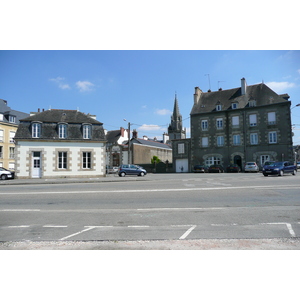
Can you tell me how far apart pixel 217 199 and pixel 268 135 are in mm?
32176

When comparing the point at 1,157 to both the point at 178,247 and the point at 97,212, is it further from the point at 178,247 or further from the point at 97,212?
the point at 178,247

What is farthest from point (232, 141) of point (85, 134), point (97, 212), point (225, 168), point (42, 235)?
point (42, 235)

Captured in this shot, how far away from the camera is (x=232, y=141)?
1613 inches

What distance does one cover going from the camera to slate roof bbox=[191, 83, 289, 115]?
129ft

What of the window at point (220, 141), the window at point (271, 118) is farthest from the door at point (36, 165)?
the window at point (271, 118)

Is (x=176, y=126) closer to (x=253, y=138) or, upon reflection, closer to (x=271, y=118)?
(x=253, y=138)

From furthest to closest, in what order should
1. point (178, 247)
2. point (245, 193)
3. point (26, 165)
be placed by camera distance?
point (26, 165), point (245, 193), point (178, 247)

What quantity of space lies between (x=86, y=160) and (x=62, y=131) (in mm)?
4103

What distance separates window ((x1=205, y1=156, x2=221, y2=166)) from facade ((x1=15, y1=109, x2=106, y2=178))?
1962 cm

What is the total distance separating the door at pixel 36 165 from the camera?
1078 inches

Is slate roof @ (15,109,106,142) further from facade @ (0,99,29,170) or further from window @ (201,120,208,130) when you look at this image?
window @ (201,120,208,130)

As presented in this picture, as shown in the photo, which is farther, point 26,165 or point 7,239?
point 26,165

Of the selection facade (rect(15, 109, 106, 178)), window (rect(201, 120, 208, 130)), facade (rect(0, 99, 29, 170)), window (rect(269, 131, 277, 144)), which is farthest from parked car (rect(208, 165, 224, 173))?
facade (rect(0, 99, 29, 170))

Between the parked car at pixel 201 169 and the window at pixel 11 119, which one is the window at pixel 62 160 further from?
the window at pixel 11 119
